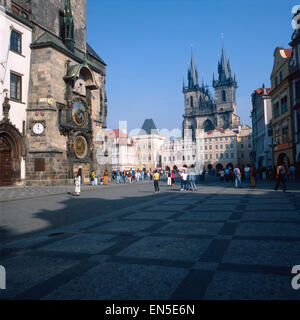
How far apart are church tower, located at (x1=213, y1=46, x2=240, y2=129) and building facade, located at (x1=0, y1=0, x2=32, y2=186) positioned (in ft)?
321

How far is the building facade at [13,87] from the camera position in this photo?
2122 centimetres

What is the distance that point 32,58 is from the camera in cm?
2397

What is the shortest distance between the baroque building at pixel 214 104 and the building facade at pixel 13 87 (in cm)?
9778

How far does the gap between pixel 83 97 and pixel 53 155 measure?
8.49m

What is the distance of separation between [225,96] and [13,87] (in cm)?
10720

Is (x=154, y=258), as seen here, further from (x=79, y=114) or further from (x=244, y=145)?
(x=244, y=145)

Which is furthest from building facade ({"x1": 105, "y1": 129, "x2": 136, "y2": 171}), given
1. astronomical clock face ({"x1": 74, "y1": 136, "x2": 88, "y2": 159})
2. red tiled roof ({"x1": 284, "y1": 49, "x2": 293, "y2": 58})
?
red tiled roof ({"x1": 284, "y1": 49, "x2": 293, "y2": 58})

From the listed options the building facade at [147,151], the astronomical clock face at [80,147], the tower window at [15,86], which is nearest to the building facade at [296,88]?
the astronomical clock face at [80,147]

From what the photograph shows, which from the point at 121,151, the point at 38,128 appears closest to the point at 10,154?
the point at 38,128

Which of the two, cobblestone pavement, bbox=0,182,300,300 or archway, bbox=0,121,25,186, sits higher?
archway, bbox=0,121,25,186

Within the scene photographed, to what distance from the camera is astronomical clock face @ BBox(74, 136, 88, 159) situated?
26.9 m

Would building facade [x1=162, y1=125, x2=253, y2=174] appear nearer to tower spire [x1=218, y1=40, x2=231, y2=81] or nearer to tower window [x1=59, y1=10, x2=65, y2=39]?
tower spire [x1=218, y1=40, x2=231, y2=81]

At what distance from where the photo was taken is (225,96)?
118m
